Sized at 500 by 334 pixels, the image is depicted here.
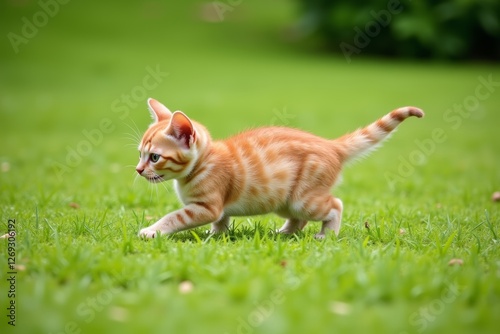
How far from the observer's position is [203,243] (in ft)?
15.2

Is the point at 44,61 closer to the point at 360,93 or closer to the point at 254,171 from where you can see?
the point at 360,93

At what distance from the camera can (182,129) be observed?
4875 millimetres

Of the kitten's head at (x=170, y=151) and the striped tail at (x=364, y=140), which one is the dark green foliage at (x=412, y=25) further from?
the kitten's head at (x=170, y=151)

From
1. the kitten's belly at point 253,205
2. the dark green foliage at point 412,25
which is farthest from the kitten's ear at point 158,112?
the dark green foliage at point 412,25

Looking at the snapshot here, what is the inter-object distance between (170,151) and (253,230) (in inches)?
40.9

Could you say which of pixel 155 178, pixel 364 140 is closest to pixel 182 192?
pixel 155 178

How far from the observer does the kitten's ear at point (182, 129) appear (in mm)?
4807

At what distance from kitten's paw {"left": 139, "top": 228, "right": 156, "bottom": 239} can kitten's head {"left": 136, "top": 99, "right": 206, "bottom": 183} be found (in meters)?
0.40

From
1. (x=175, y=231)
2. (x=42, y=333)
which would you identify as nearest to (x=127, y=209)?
(x=175, y=231)

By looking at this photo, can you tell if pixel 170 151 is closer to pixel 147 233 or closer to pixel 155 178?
pixel 155 178

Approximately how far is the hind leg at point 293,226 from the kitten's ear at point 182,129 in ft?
3.89

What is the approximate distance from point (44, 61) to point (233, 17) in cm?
973

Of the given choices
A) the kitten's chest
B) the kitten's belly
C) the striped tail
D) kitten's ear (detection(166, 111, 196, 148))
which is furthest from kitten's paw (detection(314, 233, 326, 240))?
kitten's ear (detection(166, 111, 196, 148))

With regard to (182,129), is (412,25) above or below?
below
